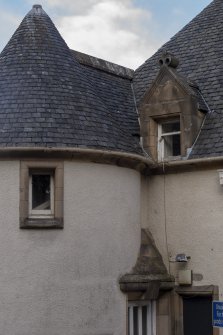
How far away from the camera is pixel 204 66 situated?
1867 cm

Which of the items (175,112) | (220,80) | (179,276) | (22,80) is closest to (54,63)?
(22,80)

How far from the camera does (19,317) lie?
14.1m

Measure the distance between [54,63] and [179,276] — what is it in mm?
5622

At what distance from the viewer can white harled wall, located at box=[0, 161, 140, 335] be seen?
1417 centimetres

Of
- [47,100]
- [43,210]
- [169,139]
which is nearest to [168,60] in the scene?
[169,139]

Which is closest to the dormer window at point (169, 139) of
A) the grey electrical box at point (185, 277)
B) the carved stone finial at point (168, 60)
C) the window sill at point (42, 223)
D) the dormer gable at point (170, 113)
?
the dormer gable at point (170, 113)

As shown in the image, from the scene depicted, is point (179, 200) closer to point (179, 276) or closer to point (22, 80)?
point (179, 276)

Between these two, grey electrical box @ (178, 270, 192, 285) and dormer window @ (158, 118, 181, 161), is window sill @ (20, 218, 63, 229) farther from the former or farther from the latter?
dormer window @ (158, 118, 181, 161)

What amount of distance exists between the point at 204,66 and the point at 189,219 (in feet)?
14.7

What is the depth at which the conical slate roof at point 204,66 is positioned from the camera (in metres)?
16.6

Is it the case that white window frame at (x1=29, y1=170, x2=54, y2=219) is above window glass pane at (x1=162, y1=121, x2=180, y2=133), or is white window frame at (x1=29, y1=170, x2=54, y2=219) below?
below

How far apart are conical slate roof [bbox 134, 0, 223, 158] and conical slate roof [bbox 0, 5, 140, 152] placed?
1785 millimetres

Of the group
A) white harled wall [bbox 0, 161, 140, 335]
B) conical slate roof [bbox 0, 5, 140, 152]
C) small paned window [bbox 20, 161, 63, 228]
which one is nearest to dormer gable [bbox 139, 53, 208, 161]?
conical slate roof [bbox 0, 5, 140, 152]

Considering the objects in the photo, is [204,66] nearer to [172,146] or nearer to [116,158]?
[172,146]
